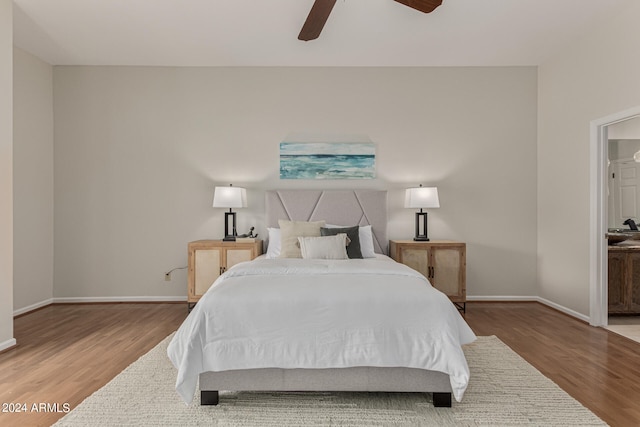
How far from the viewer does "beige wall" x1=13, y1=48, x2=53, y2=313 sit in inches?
177

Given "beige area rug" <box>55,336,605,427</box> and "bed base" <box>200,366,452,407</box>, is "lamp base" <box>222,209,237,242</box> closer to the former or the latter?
"beige area rug" <box>55,336,605,427</box>

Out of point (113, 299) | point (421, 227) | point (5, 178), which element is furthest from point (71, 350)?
point (421, 227)

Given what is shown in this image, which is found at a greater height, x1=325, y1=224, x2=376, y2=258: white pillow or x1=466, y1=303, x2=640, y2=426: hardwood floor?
x1=325, y1=224, x2=376, y2=258: white pillow

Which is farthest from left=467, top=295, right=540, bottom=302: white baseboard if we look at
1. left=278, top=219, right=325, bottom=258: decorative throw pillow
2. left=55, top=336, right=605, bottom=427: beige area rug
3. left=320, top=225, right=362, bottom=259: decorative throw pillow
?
left=55, top=336, right=605, bottom=427: beige area rug

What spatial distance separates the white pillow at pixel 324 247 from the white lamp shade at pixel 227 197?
113 centimetres

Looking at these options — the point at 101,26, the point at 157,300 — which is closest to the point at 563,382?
the point at 157,300

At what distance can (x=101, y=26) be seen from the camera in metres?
3.99

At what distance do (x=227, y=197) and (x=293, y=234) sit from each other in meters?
0.95

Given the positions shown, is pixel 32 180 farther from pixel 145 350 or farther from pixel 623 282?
pixel 623 282

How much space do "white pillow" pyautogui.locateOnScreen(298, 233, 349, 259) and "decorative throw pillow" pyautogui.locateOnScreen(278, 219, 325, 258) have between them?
219 millimetres

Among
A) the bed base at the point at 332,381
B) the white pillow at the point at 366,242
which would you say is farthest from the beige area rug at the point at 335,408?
the white pillow at the point at 366,242

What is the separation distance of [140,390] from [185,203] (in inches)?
112

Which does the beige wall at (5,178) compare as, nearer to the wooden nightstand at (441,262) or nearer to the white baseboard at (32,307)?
the white baseboard at (32,307)

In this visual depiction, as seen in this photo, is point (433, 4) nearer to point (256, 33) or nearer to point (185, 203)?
point (256, 33)
